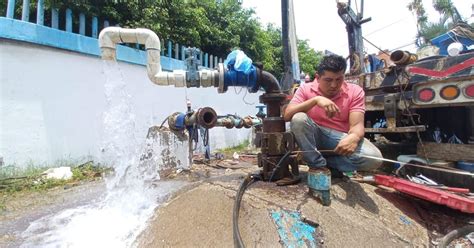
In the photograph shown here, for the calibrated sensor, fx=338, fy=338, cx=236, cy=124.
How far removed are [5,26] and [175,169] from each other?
2.95 m

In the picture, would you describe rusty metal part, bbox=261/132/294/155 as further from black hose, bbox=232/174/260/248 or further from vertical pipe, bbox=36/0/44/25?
vertical pipe, bbox=36/0/44/25

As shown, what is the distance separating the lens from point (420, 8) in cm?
2323

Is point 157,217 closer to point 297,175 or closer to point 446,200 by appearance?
→ point 297,175

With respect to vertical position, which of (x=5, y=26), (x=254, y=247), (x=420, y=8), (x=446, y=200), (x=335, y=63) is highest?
(x=420, y=8)

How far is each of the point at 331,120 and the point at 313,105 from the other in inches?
11.6

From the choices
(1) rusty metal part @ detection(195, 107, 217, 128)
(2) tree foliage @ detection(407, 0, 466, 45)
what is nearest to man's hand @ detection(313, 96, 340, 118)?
(1) rusty metal part @ detection(195, 107, 217, 128)

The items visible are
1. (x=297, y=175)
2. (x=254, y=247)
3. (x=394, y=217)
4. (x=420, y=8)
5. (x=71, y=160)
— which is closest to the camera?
(x=254, y=247)

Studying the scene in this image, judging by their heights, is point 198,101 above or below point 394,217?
above

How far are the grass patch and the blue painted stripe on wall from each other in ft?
5.96

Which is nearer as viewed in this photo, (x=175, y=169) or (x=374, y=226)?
(x=374, y=226)

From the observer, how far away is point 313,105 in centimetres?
267

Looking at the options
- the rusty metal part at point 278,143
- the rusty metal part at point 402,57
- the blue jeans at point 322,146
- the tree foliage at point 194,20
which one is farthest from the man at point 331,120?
the tree foliage at point 194,20

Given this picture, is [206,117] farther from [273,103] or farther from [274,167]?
[274,167]

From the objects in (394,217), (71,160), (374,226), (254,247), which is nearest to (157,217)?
(254,247)
